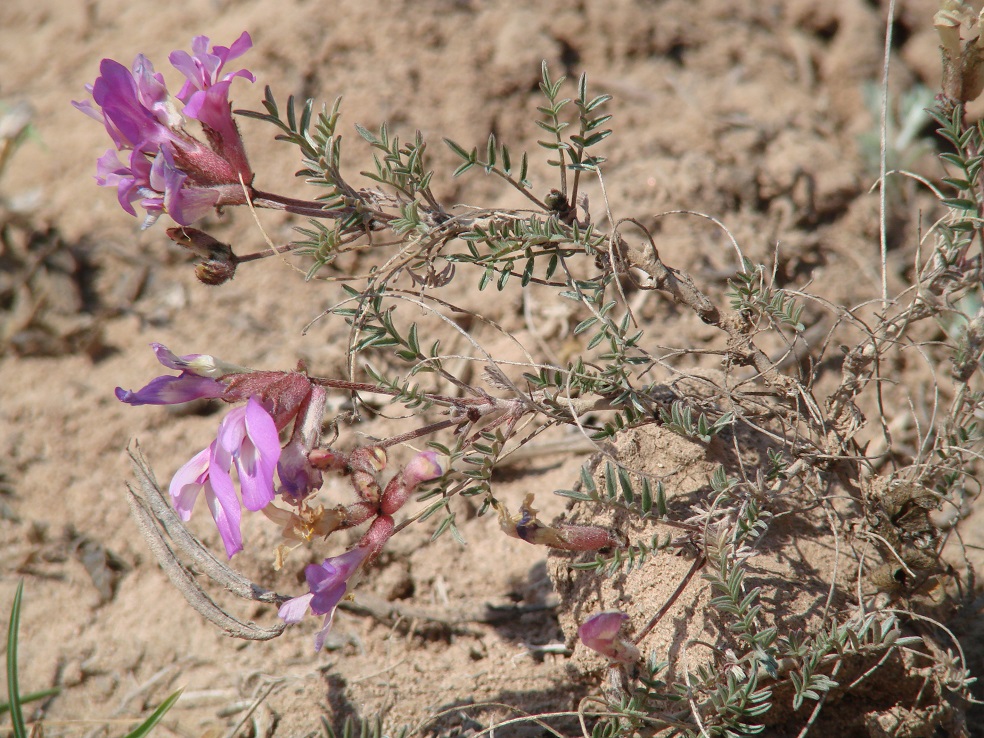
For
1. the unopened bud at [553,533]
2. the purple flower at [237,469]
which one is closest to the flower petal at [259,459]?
the purple flower at [237,469]

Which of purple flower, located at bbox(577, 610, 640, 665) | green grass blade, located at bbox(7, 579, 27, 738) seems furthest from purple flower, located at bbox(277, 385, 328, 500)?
green grass blade, located at bbox(7, 579, 27, 738)

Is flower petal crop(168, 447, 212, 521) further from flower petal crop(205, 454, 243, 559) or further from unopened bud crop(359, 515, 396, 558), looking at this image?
unopened bud crop(359, 515, 396, 558)

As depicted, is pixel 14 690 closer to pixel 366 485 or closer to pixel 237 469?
pixel 237 469

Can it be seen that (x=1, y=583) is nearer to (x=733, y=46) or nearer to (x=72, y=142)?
(x=72, y=142)

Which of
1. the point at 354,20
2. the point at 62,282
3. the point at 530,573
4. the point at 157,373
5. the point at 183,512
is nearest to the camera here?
the point at 183,512

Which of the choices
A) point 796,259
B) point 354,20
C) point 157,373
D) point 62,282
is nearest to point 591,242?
point 796,259

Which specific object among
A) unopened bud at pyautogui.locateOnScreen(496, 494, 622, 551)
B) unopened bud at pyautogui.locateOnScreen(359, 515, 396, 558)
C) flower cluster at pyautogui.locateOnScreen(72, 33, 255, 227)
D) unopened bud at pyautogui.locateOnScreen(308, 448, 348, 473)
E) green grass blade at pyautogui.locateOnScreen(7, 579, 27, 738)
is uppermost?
flower cluster at pyautogui.locateOnScreen(72, 33, 255, 227)
